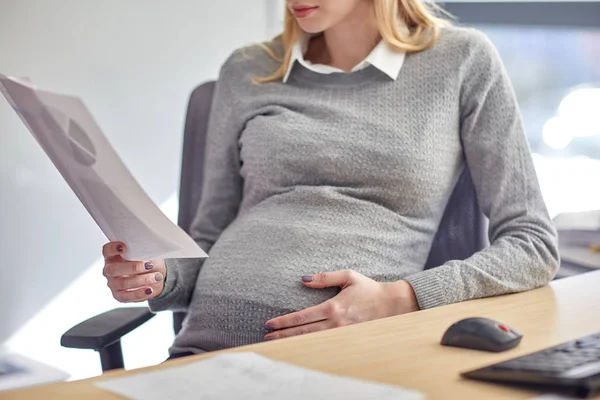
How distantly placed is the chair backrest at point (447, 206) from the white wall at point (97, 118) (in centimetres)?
63

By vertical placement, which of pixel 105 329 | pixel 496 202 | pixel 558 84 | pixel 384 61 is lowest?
pixel 105 329

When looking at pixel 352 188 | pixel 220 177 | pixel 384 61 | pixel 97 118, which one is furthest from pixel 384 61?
pixel 97 118

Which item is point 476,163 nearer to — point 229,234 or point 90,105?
point 229,234

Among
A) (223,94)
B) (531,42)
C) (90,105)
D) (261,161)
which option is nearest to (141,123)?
(90,105)

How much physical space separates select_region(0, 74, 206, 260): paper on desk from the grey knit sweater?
12.7 inches

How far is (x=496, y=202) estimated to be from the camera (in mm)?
1321

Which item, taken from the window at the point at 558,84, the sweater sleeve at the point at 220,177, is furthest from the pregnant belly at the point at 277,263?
the window at the point at 558,84

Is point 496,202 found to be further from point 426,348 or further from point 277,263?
point 426,348

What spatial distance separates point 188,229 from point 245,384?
0.82 metres

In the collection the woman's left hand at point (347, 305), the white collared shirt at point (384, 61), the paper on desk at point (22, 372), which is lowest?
the paper on desk at point (22, 372)

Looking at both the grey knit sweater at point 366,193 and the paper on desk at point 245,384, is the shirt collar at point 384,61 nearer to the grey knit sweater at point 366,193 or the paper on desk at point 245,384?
the grey knit sweater at point 366,193

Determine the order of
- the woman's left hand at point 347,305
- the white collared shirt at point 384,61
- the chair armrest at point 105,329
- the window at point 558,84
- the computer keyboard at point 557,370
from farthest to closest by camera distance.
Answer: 1. the window at point 558,84
2. the white collared shirt at point 384,61
3. the chair armrest at point 105,329
4. the woman's left hand at point 347,305
5. the computer keyboard at point 557,370

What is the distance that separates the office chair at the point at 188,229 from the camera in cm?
131

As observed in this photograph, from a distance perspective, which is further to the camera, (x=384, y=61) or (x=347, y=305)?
(x=384, y=61)
